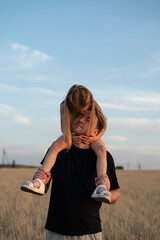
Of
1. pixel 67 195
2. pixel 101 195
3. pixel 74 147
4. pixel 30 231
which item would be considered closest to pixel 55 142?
pixel 74 147

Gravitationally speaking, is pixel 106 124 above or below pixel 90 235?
above

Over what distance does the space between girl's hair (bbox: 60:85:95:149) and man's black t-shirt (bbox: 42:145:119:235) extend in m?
0.15

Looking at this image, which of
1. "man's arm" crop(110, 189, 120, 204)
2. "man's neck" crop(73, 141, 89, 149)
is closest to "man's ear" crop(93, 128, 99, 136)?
"man's neck" crop(73, 141, 89, 149)

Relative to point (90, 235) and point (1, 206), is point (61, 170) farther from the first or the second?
point (1, 206)

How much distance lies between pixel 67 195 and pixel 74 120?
60 cm

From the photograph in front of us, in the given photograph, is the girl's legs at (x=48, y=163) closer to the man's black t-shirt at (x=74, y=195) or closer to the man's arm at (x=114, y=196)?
the man's black t-shirt at (x=74, y=195)

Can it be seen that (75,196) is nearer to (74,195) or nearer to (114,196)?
(74,195)

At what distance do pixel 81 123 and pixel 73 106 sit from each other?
151 mm

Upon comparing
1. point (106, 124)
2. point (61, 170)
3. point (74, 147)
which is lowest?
point (61, 170)

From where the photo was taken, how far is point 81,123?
8.46 ft

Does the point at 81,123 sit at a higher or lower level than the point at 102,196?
higher

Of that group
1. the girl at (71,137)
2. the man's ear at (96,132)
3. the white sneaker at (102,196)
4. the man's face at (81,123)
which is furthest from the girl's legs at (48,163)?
the white sneaker at (102,196)

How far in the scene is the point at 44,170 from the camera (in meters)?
2.52

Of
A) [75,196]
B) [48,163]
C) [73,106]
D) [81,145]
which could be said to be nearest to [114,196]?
[75,196]
